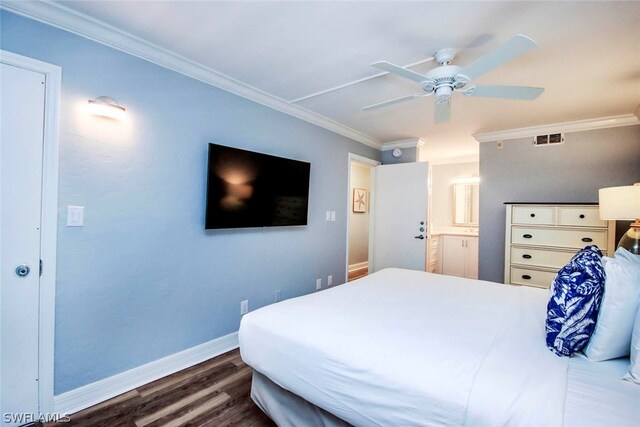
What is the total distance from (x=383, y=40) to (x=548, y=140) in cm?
295

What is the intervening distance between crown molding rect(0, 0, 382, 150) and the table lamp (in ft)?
9.68

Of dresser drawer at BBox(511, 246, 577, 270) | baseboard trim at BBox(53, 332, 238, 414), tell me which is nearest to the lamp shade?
dresser drawer at BBox(511, 246, 577, 270)

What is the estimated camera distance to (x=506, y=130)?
3746mm

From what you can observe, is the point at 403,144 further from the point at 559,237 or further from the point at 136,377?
the point at 136,377

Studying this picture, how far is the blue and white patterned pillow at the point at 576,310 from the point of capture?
45.7 inches

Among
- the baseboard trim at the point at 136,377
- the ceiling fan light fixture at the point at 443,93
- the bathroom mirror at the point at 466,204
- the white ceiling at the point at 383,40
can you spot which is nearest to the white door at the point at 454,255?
the bathroom mirror at the point at 466,204

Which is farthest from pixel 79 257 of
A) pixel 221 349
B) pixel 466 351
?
pixel 466 351

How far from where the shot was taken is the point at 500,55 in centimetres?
152

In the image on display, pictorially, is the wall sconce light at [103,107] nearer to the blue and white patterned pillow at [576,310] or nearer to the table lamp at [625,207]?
the blue and white patterned pillow at [576,310]

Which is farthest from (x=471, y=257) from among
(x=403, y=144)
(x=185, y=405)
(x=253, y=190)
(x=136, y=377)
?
(x=136, y=377)

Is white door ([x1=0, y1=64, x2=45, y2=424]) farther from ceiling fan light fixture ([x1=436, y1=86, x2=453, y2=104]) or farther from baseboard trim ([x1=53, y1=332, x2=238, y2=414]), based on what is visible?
ceiling fan light fixture ([x1=436, y1=86, x2=453, y2=104])

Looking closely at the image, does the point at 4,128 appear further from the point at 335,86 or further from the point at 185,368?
the point at 335,86

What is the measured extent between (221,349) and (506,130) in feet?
13.8

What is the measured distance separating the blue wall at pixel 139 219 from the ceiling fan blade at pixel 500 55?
1872 millimetres
